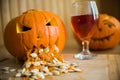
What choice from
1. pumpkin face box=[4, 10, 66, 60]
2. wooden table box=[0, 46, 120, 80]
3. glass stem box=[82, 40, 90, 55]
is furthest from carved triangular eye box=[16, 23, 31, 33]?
glass stem box=[82, 40, 90, 55]

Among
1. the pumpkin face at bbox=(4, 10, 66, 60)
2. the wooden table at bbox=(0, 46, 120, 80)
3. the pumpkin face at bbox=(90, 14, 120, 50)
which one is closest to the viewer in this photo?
the wooden table at bbox=(0, 46, 120, 80)

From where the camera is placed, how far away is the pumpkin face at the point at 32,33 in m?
0.66

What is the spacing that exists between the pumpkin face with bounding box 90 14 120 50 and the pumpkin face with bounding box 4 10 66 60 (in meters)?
0.22

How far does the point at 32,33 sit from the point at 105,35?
0.35m

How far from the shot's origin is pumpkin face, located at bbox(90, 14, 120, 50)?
892 mm

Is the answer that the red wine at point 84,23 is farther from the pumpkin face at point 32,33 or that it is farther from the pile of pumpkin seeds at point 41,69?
Result: the pile of pumpkin seeds at point 41,69

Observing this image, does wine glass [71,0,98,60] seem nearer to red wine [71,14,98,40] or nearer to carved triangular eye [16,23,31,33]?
red wine [71,14,98,40]

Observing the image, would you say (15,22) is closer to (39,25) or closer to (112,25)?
(39,25)

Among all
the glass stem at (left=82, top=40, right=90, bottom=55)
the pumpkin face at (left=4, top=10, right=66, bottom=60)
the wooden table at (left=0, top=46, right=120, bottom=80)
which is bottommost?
the wooden table at (left=0, top=46, right=120, bottom=80)

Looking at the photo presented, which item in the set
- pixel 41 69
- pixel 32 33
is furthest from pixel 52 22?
pixel 41 69

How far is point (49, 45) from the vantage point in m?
0.69

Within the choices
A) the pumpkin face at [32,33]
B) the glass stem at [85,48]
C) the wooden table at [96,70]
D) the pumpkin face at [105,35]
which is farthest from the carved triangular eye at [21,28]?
the pumpkin face at [105,35]

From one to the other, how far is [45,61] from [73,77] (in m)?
0.12

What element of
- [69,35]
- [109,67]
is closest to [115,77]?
[109,67]
